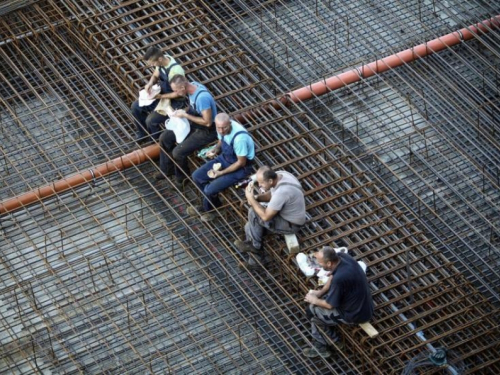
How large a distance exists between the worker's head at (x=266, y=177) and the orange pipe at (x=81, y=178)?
2.66 m

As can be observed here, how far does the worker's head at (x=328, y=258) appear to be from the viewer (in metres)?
16.9

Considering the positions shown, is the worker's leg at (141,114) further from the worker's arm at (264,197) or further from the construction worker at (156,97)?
the worker's arm at (264,197)

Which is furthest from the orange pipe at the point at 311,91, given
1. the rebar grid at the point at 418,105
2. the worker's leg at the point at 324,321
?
the worker's leg at the point at 324,321

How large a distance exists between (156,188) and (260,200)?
2.27m

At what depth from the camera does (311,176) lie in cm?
1955

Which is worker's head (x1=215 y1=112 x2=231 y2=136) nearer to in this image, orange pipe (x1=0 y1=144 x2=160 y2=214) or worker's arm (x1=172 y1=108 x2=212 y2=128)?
worker's arm (x1=172 y1=108 x2=212 y2=128)

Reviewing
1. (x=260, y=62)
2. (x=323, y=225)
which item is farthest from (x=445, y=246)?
(x=260, y=62)

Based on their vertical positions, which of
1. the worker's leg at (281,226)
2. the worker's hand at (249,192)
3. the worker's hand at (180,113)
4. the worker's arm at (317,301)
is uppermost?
the worker's hand at (180,113)

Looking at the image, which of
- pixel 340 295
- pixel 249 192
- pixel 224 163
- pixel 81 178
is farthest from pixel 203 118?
pixel 340 295

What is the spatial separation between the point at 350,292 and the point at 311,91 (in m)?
4.71

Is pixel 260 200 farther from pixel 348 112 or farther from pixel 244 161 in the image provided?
pixel 348 112

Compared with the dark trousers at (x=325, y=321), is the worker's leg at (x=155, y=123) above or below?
above

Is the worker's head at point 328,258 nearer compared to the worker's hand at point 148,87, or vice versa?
the worker's head at point 328,258

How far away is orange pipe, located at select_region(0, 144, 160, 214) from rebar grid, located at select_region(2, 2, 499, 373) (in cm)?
15
